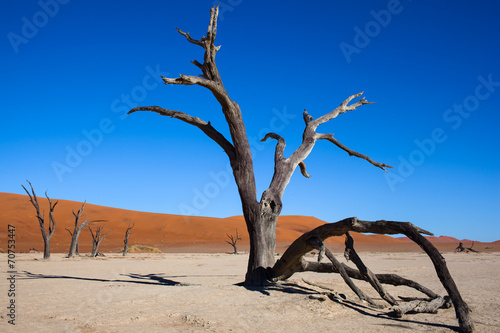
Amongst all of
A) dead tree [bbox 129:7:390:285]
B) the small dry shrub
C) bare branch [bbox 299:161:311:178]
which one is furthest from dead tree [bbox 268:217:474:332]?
the small dry shrub

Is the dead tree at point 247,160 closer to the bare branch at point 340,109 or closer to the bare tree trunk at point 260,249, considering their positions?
the bare tree trunk at point 260,249

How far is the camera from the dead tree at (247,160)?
22.7 ft

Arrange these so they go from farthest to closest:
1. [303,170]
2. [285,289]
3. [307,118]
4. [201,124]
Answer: [303,170] < [307,118] < [201,124] < [285,289]

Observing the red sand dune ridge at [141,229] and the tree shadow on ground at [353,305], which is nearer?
the tree shadow on ground at [353,305]

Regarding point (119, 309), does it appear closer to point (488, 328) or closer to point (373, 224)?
point (373, 224)

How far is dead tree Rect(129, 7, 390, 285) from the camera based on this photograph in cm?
691

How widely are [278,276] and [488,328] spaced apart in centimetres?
327

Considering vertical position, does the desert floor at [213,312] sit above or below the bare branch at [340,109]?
below

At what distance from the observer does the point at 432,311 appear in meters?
4.87

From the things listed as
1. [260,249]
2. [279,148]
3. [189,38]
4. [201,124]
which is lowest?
[260,249]

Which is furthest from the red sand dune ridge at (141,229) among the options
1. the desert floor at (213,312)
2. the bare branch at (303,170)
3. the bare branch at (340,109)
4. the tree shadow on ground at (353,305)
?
the desert floor at (213,312)

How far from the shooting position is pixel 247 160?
7.47m

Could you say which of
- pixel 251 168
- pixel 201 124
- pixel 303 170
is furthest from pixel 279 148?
pixel 201 124

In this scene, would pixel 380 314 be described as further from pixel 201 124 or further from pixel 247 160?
pixel 201 124
